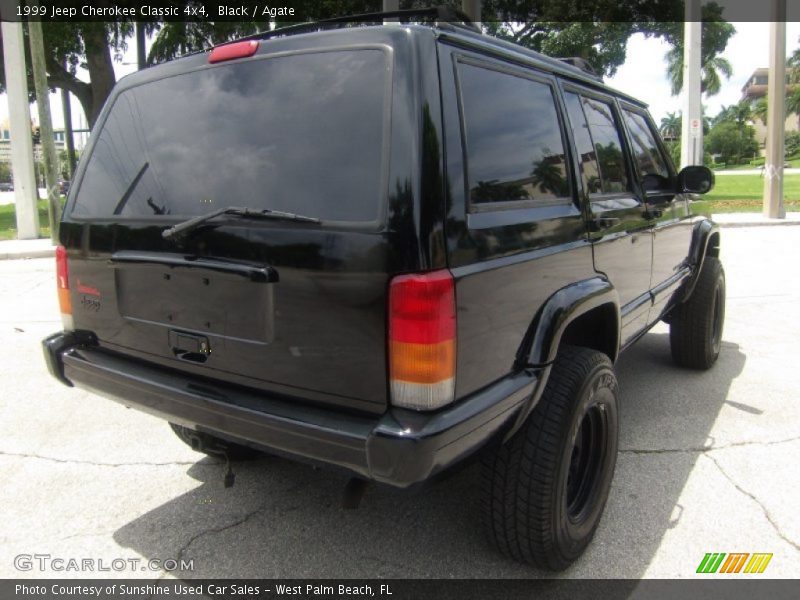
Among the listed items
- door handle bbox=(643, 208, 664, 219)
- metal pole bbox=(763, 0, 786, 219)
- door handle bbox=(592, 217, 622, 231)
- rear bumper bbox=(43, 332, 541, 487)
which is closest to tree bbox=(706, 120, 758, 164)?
metal pole bbox=(763, 0, 786, 219)

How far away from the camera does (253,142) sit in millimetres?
2123

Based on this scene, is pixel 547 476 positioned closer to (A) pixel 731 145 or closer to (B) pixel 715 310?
(B) pixel 715 310

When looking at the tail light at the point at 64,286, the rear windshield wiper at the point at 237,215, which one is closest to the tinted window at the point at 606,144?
the rear windshield wiper at the point at 237,215

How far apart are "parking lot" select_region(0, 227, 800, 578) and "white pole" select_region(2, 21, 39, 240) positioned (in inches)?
475

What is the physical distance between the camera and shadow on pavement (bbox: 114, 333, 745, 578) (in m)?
2.46

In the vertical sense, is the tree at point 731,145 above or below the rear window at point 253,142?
above

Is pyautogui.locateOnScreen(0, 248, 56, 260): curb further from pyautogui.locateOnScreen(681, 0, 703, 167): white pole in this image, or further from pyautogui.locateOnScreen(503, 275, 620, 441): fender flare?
pyautogui.locateOnScreen(681, 0, 703, 167): white pole

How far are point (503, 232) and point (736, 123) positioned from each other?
3771 inches

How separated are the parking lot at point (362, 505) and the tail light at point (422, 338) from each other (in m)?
0.34

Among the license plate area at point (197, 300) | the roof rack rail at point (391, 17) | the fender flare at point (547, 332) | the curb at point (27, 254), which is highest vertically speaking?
the roof rack rail at point (391, 17)

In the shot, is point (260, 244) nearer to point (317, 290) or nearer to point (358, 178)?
point (317, 290)

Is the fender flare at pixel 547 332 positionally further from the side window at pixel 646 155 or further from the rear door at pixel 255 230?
the side window at pixel 646 155

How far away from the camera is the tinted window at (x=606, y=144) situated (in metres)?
2.99

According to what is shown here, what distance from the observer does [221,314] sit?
2.12 m
